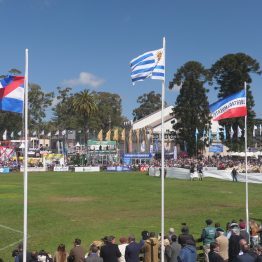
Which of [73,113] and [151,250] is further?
[73,113]

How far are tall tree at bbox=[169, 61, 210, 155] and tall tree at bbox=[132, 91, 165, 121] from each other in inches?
2949

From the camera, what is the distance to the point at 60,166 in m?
81.4

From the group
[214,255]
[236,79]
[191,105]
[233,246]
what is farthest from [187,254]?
[191,105]

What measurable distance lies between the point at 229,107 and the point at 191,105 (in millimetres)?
69444

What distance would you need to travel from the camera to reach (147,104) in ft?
552

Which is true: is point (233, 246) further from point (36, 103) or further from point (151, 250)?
point (36, 103)

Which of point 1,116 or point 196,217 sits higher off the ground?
point 1,116

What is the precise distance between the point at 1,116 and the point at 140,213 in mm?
99416

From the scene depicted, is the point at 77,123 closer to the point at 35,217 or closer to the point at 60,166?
the point at 60,166

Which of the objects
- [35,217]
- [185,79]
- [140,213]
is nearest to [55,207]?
[35,217]

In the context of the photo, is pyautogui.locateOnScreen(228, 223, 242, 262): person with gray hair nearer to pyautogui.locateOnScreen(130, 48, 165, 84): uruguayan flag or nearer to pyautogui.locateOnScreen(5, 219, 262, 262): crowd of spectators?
pyautogui.locateOnScreen(5, 219, 262, 262): crowd of spectators

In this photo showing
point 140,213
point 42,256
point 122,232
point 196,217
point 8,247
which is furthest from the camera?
point 140,213

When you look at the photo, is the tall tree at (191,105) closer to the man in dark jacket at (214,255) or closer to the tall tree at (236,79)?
the tall tree at (236,79)

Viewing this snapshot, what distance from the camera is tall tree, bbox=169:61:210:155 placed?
87.6 meters
